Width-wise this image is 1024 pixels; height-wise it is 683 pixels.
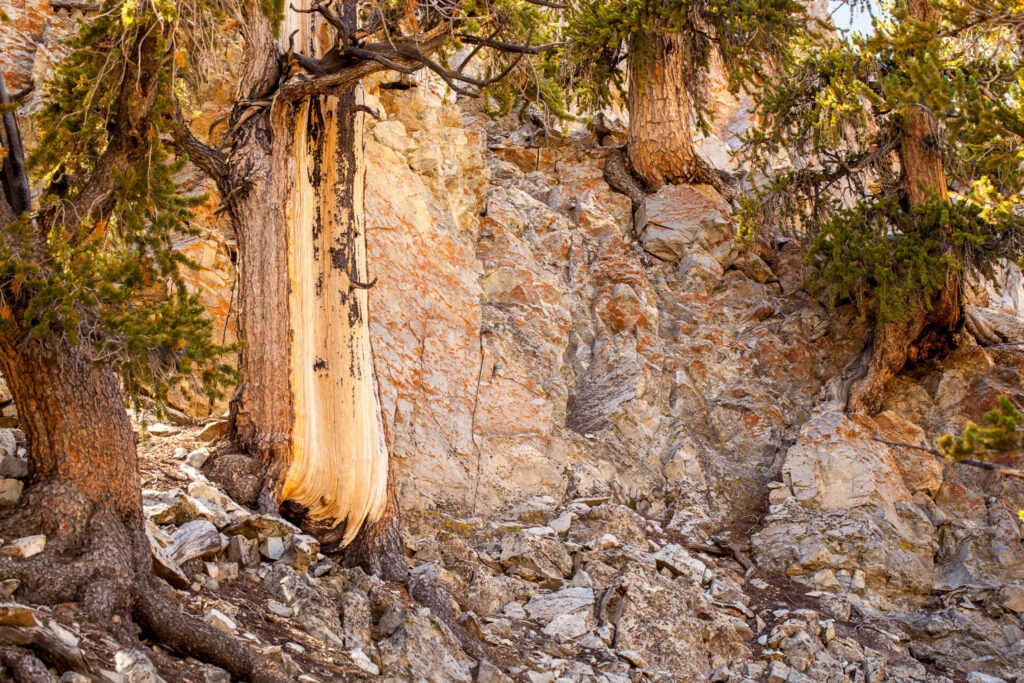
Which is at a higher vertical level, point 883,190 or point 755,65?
point 755,65

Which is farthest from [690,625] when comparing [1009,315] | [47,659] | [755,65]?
[755,65]

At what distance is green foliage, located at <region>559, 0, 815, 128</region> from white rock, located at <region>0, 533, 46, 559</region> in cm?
1008

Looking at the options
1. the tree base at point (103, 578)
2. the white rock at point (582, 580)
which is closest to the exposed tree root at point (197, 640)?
the tree base at point (103, 578)

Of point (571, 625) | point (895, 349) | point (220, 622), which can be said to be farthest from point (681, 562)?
point (895, 349)

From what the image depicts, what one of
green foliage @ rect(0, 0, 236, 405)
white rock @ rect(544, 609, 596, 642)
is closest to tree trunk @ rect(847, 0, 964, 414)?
white rock @ rect(544, 609, 596, 642)

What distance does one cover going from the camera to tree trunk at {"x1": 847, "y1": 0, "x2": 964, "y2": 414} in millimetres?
10883

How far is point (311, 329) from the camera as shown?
6.73 m

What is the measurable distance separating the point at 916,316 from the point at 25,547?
34.6 ft

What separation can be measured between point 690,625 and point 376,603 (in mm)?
2699

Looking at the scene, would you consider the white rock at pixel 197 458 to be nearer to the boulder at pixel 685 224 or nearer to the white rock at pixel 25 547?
the white rock at pixel 25 547

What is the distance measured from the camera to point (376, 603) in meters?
5.77

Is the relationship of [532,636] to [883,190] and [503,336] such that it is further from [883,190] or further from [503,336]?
[883,190]

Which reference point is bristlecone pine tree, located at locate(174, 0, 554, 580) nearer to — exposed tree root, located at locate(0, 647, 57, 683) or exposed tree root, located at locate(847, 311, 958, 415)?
exposed tree root, located at locate(0, 647, 57, 683)

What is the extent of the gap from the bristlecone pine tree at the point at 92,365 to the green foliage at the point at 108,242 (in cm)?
1
